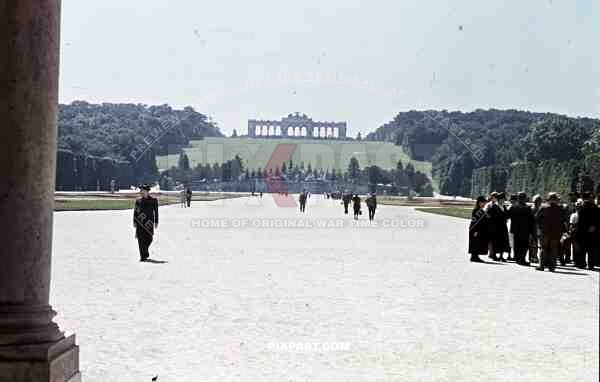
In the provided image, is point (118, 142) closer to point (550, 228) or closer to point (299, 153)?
point (299, 153)

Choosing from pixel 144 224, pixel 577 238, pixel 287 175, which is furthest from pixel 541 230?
pixel 287 175

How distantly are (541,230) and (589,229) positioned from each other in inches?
54.2

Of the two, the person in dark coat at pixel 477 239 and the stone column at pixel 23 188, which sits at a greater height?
the stone column at pixel 23 188

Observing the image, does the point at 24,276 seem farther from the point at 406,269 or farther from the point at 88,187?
the point at 88,187

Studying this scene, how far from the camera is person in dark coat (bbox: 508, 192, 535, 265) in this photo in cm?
1922

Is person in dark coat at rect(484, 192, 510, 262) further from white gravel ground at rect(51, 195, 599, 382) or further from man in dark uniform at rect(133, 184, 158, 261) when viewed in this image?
man in dark uniform at rect(133, 184, 158, 261)

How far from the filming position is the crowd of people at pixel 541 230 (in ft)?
58.0

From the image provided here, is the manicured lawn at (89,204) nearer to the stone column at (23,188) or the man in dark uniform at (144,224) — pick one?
the man in dark uniform at (144,224)

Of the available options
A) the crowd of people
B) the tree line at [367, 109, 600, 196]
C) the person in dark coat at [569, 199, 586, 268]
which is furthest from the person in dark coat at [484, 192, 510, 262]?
the tree line at [367, 109, 600, 196]

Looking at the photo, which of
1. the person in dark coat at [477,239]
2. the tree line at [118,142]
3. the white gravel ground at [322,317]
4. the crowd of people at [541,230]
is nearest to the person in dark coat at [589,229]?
the crowd of people at [541,230]

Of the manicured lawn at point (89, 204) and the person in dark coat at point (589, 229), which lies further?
the manicured lawn at point (89, 204)

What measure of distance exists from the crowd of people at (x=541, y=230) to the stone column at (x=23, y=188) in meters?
13.4

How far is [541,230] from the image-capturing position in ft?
57.9

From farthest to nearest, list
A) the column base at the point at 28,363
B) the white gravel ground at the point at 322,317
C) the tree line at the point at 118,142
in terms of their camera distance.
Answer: the tree line at the point at 118,142 < the white gravel ground at the point at 322,317 < the column base at the point at 28,363
